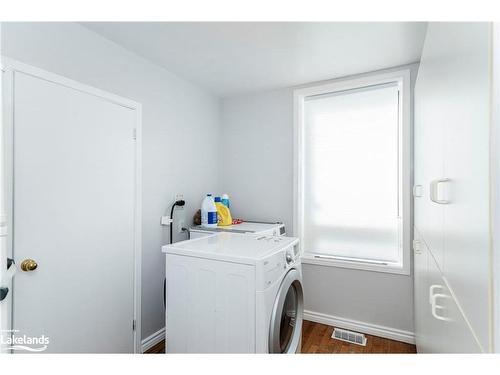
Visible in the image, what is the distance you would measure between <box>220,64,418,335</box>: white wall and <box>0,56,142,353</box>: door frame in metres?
1.18

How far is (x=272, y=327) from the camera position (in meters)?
1.34

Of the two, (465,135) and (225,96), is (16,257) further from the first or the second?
(225,96)

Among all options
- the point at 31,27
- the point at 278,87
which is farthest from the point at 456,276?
the point at 278,87

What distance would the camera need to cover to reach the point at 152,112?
2141 mm

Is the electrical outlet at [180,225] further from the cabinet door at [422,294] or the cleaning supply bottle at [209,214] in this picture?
the cabinet door at [422,294]

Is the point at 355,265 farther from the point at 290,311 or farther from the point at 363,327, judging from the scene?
the point at 290,311

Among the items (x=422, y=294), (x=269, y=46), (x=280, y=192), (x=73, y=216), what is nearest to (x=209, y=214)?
(x=280, y=192)

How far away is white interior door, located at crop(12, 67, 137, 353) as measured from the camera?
1373 mm

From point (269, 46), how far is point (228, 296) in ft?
5.61

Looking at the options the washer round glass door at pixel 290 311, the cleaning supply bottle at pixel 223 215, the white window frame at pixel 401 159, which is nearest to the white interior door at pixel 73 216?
the cleaning supply bottle at pixel 223 215

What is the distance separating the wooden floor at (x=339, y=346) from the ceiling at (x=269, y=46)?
2.28 m

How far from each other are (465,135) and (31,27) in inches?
78.2

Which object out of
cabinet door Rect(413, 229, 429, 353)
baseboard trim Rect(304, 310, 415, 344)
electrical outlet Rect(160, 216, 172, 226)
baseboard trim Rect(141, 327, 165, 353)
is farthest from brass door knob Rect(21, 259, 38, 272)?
baseboard trim Rect(304, 310, 415, 344)

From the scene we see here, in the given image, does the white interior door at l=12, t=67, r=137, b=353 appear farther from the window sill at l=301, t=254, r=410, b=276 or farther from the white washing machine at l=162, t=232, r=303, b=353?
the window sill at l=301, t=254, r=410, b=276
